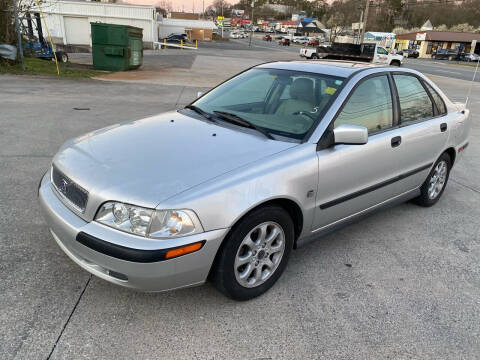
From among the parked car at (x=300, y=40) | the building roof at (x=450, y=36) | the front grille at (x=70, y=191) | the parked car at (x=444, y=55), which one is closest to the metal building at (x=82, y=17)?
the front grille at (x=70, y=191)

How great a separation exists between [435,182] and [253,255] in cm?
285

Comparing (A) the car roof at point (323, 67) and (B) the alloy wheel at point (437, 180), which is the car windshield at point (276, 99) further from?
(B) the alloy wheel at point (437, 180)

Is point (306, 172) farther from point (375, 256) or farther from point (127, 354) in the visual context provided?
point (127, 354)

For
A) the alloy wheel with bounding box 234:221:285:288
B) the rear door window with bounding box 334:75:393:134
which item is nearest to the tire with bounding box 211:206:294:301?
the alloy wheel with bounding box 234:221:285:288

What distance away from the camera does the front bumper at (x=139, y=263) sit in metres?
2.15

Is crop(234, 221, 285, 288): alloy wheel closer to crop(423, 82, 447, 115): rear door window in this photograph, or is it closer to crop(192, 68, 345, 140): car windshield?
crop(192, 68, 345, 140): car windshield

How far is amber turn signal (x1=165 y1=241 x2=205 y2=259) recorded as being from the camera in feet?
7.07

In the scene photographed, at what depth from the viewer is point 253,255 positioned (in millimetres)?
2621

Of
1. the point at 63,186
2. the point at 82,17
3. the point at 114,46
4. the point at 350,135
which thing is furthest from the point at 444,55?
the point at 63,186

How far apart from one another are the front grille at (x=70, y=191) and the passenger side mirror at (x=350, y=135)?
176 cm

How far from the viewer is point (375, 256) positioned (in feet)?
11.2

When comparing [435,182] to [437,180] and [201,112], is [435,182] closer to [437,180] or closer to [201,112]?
[437,180]

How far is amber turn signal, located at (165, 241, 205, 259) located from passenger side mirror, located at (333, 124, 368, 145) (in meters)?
1.30

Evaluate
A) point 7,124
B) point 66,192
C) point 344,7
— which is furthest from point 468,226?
point 344,7
